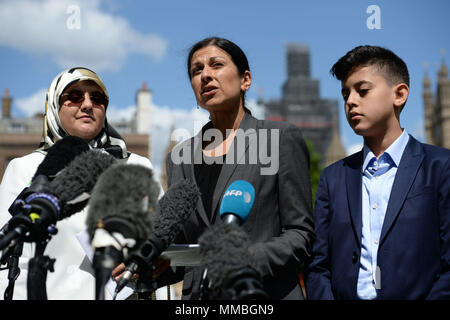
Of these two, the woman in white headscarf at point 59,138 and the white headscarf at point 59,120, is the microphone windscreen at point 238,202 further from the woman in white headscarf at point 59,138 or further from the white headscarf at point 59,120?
the white headscarf at point 59,120

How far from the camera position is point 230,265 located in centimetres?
168

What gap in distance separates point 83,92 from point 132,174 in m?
1.92

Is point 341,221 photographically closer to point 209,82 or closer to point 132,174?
point 209,82

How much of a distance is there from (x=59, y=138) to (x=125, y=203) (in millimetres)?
2069

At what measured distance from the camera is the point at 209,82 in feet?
9.46

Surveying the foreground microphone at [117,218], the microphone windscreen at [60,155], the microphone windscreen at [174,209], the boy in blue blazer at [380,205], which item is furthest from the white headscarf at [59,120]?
the foreground microphone at [117,218]

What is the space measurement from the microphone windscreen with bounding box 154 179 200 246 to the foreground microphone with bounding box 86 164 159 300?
400mm

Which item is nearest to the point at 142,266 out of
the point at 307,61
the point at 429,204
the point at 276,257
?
the point at 276,257

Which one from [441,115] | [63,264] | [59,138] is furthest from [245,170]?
[441,115]

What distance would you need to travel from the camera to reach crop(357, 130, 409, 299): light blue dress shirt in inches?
101

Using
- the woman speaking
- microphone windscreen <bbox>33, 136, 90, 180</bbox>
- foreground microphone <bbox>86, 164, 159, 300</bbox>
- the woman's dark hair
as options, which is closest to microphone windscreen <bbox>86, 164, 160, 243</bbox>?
foreground microphone <bbox>86, 164, 159, 300</bbox>

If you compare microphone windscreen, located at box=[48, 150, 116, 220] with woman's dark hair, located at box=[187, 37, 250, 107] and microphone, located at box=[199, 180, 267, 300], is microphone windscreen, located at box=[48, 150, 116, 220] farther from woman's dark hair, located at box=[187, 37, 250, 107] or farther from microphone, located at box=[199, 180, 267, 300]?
woman's dark hair, located at box=[187, 37, 250, 107]

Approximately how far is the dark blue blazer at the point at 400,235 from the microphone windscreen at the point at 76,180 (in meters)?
1.42
